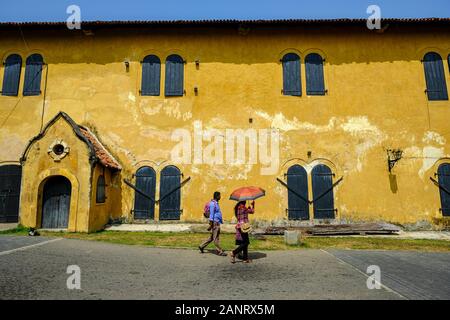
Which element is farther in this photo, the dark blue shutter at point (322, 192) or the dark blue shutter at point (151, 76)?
the dark blue shutter at point (151, 76)

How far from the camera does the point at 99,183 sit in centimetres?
1190

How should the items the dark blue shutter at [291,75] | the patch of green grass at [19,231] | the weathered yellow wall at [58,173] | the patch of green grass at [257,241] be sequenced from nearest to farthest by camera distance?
the patch of green grass at [257,241] < the patch of green grass at [19,231] < the weathered yellow wall at [58,173] < the dark blue shutter at [291,75]

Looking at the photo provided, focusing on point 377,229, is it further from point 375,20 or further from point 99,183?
point 99,183

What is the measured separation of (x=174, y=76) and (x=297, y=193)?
771cm

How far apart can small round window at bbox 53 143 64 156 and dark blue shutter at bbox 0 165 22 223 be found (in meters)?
3.20

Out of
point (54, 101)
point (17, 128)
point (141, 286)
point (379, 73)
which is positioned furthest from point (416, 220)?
point (17, 128)

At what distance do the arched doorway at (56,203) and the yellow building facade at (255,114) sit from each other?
147 cm

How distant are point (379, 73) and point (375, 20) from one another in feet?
7.75

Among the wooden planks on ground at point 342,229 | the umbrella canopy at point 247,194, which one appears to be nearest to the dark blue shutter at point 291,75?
the wooden planks on ground at point 342,229

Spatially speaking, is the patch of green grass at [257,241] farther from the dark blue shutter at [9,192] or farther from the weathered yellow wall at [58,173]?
the dark blue shutter at [9,192]

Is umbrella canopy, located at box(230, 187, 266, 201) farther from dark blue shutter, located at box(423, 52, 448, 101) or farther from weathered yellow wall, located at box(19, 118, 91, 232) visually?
dark blue shutter, located at box(423, 52, 448, 101)

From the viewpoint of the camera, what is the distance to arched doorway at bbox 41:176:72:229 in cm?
1141

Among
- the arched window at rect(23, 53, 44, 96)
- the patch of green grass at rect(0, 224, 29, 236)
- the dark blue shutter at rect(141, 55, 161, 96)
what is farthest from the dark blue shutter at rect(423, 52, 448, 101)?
the arched window at rect(23, 53, 44, 96)

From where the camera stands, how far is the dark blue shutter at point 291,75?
13930 millimetres
